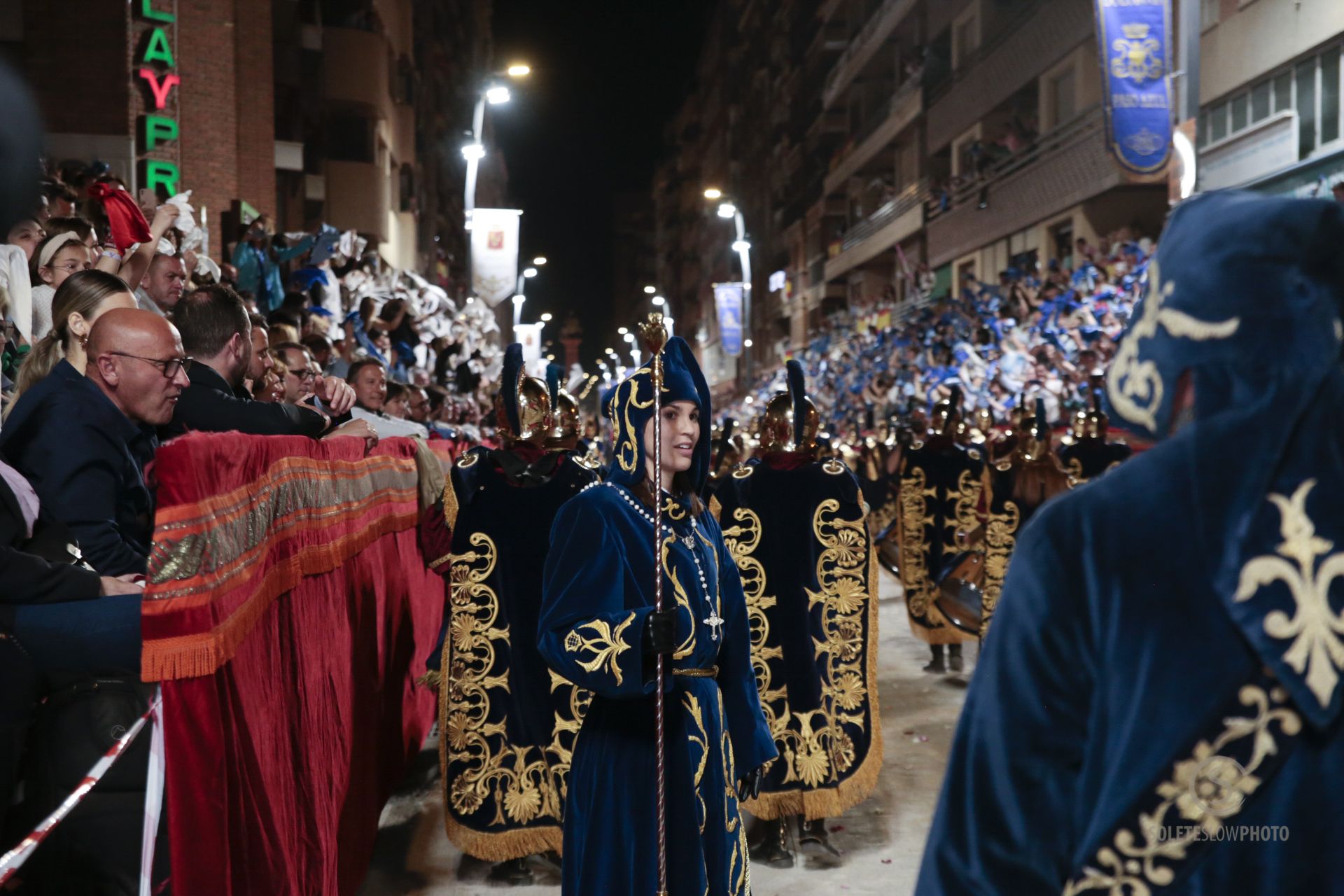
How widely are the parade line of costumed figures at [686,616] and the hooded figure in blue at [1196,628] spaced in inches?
76.5

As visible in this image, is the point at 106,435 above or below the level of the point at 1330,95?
below

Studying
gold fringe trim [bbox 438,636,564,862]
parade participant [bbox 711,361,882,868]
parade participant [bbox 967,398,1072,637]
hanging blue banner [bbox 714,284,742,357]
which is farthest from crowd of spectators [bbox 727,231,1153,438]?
hanging blue banner [bbox 714,284,742,357]

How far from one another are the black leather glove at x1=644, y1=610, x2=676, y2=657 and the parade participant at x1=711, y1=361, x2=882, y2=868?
10.9 feet

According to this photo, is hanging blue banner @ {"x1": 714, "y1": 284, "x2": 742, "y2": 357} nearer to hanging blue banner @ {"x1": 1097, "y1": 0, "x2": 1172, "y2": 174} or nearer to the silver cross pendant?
hanging blue banner @ {"x1": 1097, "y1": 0, "x2": 1172, "y2": 174}

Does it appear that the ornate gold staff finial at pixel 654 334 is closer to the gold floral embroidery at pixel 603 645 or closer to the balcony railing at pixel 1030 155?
the gold floral embroidery at pixel 603 645

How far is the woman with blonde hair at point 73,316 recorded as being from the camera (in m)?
4.24

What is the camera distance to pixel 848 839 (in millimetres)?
7027

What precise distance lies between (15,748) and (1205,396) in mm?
2762

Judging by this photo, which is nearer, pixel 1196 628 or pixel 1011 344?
pixel 1196 628

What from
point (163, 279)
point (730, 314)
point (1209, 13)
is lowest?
point (163, 279)

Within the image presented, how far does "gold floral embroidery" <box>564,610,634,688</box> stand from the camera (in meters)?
3.54

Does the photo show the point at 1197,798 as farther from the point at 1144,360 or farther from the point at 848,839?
the point at 848,839

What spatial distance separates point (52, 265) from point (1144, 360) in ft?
20.2

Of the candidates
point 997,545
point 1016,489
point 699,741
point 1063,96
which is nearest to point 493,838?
point 699,741
